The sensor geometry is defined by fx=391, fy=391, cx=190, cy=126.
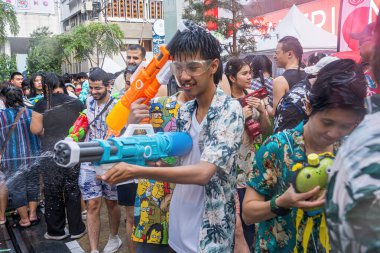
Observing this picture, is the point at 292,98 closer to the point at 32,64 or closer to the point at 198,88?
the point at 198,88

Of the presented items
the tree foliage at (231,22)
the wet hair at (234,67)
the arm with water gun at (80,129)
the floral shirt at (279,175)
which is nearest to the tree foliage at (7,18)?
the tree foliage at (231,22)

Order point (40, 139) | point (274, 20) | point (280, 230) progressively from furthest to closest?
point (274, 20) → point (40, 139) → point (280, 230)

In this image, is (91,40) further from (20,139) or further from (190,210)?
(190,210)

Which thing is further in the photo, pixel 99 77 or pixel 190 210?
pixel 99 77

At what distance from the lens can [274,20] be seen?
17.1 meters

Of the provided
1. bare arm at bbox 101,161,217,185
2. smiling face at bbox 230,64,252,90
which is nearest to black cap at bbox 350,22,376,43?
bare arm at bbox 101,161,217,185

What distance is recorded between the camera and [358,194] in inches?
30.4

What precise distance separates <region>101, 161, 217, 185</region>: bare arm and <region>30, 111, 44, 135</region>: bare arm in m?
2.90

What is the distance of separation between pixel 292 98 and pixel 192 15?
30.1 feet

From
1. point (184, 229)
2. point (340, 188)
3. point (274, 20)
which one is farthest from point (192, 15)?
point (340, 188)

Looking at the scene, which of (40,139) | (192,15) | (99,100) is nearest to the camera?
(99,100)

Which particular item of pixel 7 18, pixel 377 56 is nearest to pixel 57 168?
pixel 377 56

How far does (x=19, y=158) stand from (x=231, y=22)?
8334mm

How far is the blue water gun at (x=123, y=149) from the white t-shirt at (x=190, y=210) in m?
0.06
